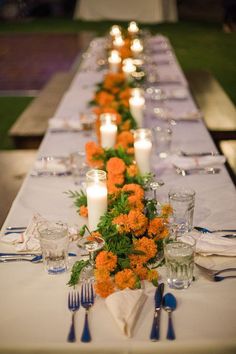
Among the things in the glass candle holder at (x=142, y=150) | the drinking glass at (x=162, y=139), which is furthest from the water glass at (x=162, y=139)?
the glass candle holder at (x=142, y=150)

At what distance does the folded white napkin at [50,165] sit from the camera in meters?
2.60

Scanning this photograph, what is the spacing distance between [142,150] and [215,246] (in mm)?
750

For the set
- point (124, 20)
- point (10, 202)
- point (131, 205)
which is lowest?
point (124, 20)

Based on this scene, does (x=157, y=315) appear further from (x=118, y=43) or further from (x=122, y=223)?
(x=118, y=43)

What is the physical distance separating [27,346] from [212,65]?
785cm

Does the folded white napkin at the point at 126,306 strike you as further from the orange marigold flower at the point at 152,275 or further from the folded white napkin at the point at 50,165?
the folded white napkin at the point at 50,165

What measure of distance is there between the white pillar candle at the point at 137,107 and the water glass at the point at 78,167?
0.66 meters

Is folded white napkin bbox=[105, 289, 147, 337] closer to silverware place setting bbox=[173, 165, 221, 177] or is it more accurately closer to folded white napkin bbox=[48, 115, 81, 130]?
silverware place setting bbox=[173, 165, 221, 177]

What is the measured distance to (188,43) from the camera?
10.7 m

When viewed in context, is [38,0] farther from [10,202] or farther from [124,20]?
[10,202]

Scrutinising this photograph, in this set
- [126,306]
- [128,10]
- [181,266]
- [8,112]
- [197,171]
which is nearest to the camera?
[126,306]

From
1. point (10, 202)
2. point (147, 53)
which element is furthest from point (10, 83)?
point (10, 202)

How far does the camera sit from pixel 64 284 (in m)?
1.65

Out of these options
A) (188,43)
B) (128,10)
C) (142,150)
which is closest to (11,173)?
(142,150)
